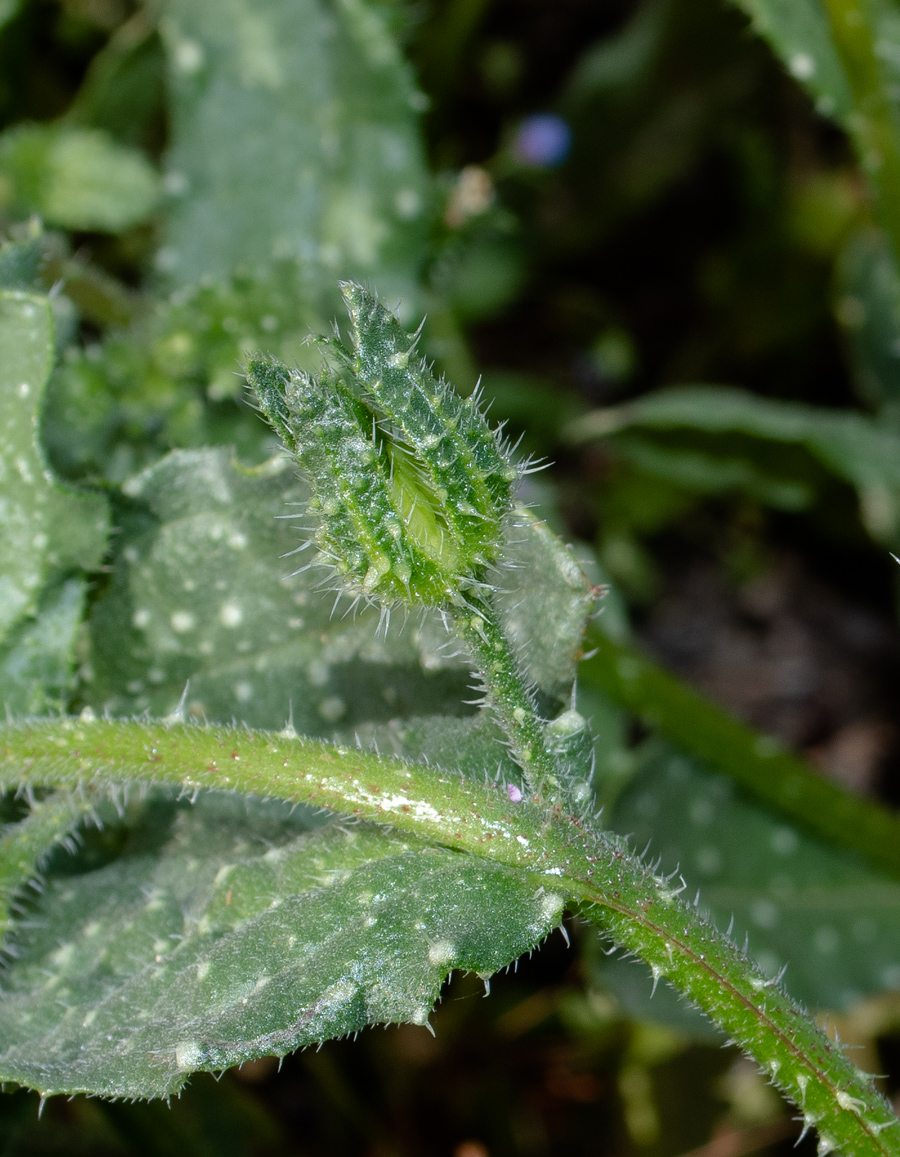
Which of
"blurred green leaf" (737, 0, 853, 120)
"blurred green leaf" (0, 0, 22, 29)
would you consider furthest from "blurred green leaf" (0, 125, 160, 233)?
"blurred green leaf" (737, 0, 853, 120)

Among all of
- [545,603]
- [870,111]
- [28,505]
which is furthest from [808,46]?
[28,505]

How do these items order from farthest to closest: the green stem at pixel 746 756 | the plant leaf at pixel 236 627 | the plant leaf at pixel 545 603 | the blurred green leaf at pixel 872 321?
the blurred green leaf at pixel 872 321
the green stem at pixel 746 756
the plant leaf at pixel 236 627
the plant leaf at pixel 545 603

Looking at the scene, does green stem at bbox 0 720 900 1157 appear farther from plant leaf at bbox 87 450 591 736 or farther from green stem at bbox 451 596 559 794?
plant leaf at bbox 87 450 591 736

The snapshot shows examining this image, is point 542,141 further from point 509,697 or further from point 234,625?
point 509,697

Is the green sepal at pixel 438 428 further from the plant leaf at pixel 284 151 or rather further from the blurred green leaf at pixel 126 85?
the blurred green leaf at pixel 126 85

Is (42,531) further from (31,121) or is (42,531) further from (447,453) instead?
(31,121)

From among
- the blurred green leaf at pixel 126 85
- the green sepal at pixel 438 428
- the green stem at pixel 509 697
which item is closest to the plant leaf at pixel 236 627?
the green stem at pixel 509 697
